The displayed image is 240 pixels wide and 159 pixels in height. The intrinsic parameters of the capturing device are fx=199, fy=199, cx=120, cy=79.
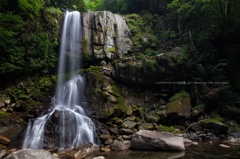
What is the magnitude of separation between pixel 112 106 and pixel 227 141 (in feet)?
20.6

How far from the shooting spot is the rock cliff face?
50.4ft

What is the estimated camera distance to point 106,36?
15.9 m

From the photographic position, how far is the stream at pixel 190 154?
724 centimetres

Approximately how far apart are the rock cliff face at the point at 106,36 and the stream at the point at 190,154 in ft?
27.9

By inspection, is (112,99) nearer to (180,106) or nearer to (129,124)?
(129,124)

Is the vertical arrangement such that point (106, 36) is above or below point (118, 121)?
above

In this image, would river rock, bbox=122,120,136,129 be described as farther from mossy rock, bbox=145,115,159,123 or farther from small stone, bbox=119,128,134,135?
mossy rock, bbox=145,115,159,123

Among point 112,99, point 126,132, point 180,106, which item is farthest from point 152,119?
point 112,99

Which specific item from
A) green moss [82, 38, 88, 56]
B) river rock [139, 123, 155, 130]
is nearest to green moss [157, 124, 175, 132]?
river rock [139, 123, 155, 130]

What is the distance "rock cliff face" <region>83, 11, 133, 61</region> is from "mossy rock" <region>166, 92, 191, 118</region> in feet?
17.8

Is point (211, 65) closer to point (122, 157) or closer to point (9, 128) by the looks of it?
point (122, 157)

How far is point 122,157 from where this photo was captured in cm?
750

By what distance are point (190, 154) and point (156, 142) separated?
1395 millimetres

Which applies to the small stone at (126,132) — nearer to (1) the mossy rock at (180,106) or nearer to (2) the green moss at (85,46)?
(1) the mossy rock at (180,106)
